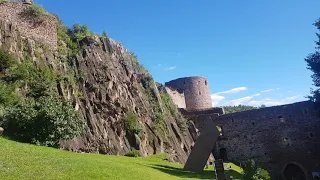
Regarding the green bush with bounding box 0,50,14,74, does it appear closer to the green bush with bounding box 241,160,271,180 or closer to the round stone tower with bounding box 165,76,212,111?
the green bush with bounding box 241,160,271,180

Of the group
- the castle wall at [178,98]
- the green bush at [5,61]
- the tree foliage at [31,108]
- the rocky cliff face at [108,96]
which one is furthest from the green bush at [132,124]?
the castle wall at [178,98]

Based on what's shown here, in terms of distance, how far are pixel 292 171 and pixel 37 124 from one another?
3435 cm

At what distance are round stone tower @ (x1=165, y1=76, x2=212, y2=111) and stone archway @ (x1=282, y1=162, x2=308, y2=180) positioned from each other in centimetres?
1900

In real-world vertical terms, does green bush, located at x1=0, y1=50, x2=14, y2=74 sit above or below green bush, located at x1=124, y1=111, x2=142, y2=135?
above

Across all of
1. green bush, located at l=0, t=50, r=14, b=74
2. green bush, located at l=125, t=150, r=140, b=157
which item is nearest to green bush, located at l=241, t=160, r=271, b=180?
green bush, located at l=125, t=150, r=140, b=157

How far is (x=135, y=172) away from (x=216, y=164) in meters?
3.87

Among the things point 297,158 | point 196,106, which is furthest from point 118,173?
point 196,106

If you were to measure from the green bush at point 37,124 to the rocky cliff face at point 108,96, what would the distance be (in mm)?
2323

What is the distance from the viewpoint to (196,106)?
54156mm

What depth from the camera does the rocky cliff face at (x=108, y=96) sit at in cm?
2345

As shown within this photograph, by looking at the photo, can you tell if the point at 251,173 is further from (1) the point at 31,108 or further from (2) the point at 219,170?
(1) the point at 31,108

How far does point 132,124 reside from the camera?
27.1 metres

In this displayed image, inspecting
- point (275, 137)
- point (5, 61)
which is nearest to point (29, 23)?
point (5, 61)

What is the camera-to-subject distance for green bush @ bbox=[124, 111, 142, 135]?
26891 mm
